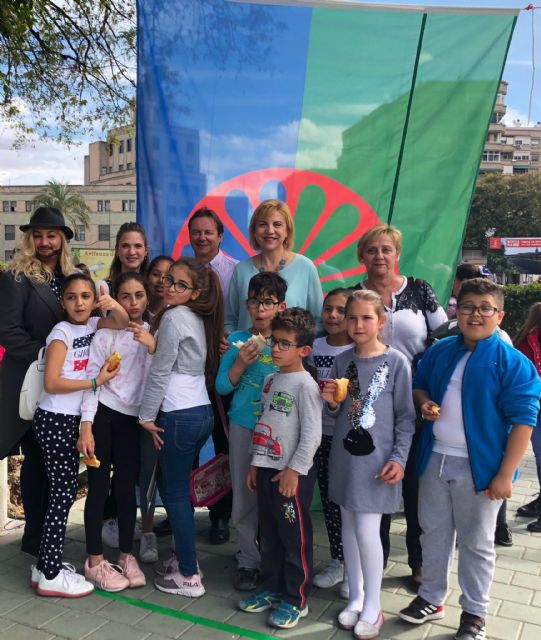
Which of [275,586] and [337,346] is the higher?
[337,346]

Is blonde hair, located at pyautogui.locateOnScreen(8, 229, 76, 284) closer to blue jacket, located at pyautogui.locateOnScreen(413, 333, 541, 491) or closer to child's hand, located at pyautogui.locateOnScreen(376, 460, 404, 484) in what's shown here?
child's hand, located at pyautogui.locateOnScreen(376, 460, 404, 484)

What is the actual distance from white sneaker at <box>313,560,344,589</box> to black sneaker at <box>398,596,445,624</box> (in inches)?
17.3

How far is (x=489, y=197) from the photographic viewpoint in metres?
55.4

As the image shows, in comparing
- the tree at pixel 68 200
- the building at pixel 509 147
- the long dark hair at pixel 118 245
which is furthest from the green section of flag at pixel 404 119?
the building at pixel 509 147

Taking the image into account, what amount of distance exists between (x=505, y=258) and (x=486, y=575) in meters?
50.0

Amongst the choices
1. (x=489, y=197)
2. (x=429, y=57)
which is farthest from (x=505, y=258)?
(x=429, y=57)

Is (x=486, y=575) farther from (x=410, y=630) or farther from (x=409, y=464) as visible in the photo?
(x=409, y=464)

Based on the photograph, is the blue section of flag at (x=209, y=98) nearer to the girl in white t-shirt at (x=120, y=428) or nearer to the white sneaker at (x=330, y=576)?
the girl in white t-shirt at (x=120, y=428)

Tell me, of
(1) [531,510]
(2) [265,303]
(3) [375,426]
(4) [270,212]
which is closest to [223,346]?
(2) [265,303]

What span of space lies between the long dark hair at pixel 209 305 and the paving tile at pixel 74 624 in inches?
51.8

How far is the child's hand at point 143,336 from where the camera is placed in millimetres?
3229

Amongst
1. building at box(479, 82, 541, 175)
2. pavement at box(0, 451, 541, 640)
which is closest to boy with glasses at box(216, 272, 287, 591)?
pavement at box(0, 451, 541, 640)

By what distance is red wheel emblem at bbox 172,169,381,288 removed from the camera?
4570mm

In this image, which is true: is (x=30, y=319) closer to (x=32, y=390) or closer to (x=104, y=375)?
(x=32, y=390)
